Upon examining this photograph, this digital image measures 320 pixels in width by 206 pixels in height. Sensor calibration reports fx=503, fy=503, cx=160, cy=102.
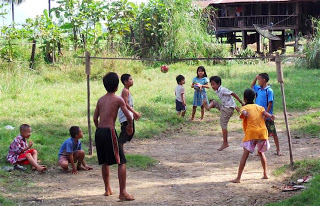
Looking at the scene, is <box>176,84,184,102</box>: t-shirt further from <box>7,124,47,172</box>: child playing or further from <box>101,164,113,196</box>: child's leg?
<box>101,164,113,196</box>: child's leg

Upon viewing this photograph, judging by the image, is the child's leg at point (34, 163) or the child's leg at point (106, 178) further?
the child's leg at point (34, 163)

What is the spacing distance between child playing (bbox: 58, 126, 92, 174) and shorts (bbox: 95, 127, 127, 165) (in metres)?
1.41

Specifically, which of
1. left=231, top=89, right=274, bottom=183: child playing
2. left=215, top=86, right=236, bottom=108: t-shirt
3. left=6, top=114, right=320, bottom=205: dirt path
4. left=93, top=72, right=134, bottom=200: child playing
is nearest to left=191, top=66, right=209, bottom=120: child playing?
left=6, top=114, right=320, bottom=205: dirt path

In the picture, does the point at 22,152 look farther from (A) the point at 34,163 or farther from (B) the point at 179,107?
(B) the point at 179,107

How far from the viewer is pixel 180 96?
11.2 metres

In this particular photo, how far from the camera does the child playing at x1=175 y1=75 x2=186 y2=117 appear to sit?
437 inches

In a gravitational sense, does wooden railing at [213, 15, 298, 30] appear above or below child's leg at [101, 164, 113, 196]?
above

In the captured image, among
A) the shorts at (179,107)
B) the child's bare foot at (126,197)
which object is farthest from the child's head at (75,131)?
the shorts at (179,107)

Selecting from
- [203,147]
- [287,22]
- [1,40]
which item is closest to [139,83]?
[1,40]

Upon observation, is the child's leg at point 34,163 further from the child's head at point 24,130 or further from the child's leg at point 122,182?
the child's leg at point 122,182

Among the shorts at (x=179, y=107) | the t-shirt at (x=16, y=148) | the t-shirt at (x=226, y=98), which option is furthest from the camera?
the shorts at (x=179, y=107)

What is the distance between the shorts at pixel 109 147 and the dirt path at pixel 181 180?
1.61 ft

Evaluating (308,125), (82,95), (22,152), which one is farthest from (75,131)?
(82,95)

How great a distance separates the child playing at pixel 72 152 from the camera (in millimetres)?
7250
